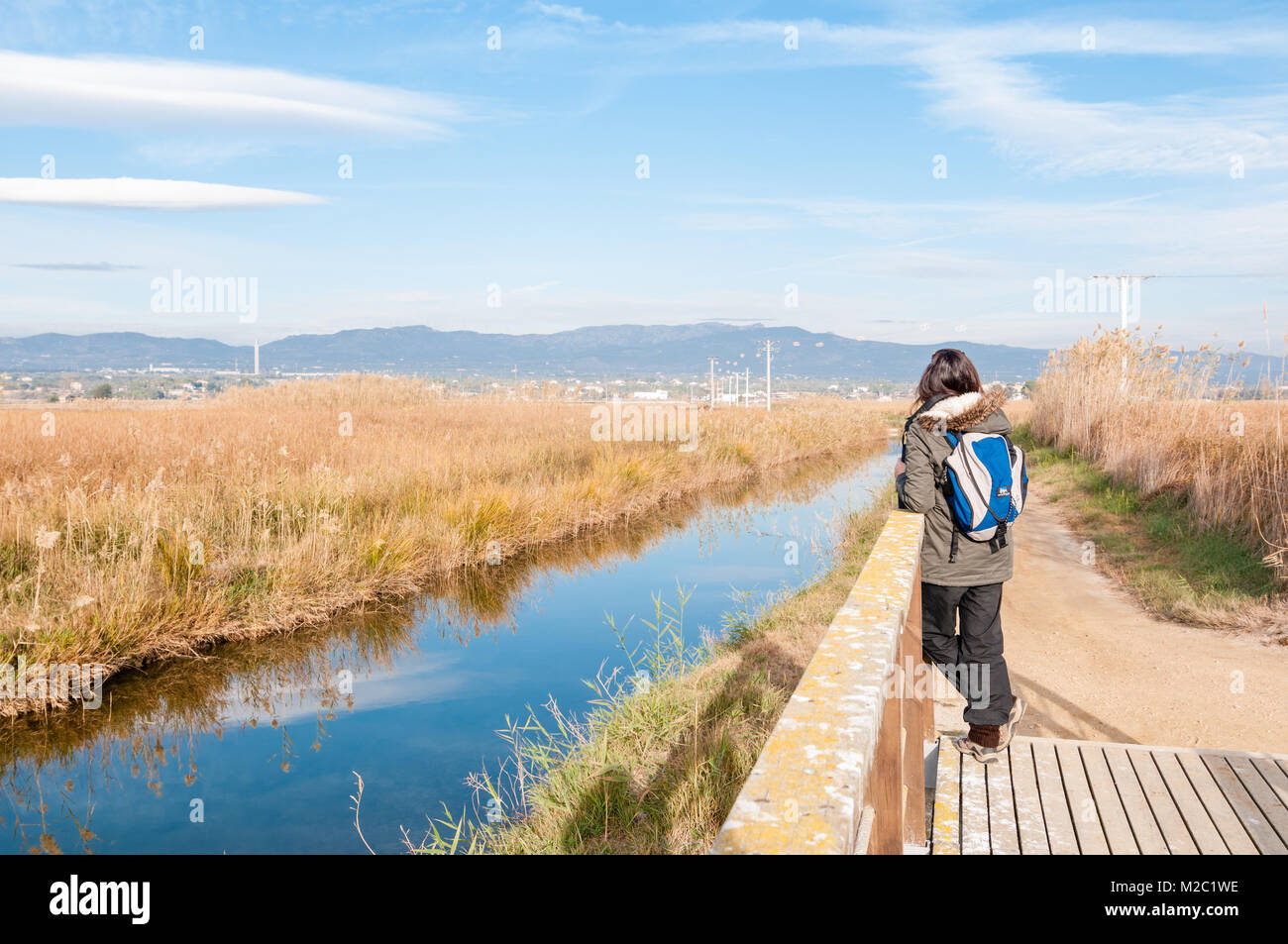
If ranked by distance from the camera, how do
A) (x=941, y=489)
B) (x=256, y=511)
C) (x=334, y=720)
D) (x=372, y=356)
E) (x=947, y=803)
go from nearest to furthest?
(x=947, y=803) → (x=941, y=489) → (x=334, y=720) → (x=256, y=511) → (x=372, y=356)

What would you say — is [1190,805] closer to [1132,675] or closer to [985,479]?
[985,479]

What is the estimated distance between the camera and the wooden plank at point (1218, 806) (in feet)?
9.45

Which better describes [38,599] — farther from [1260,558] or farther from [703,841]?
[1260,558]

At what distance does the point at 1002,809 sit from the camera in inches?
127

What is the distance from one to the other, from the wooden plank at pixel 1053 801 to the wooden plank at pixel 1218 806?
0.47 metres

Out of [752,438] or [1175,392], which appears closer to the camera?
[1175,392]

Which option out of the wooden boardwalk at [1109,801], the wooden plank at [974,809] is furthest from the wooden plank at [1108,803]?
the wooden plank at [974,809]

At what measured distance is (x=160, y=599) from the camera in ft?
24.5

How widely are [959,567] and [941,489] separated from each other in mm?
358

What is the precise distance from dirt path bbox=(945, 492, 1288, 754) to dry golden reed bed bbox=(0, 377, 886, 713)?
6.51 meters

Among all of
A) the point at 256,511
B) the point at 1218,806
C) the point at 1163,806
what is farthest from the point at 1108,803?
the point at 256,511
